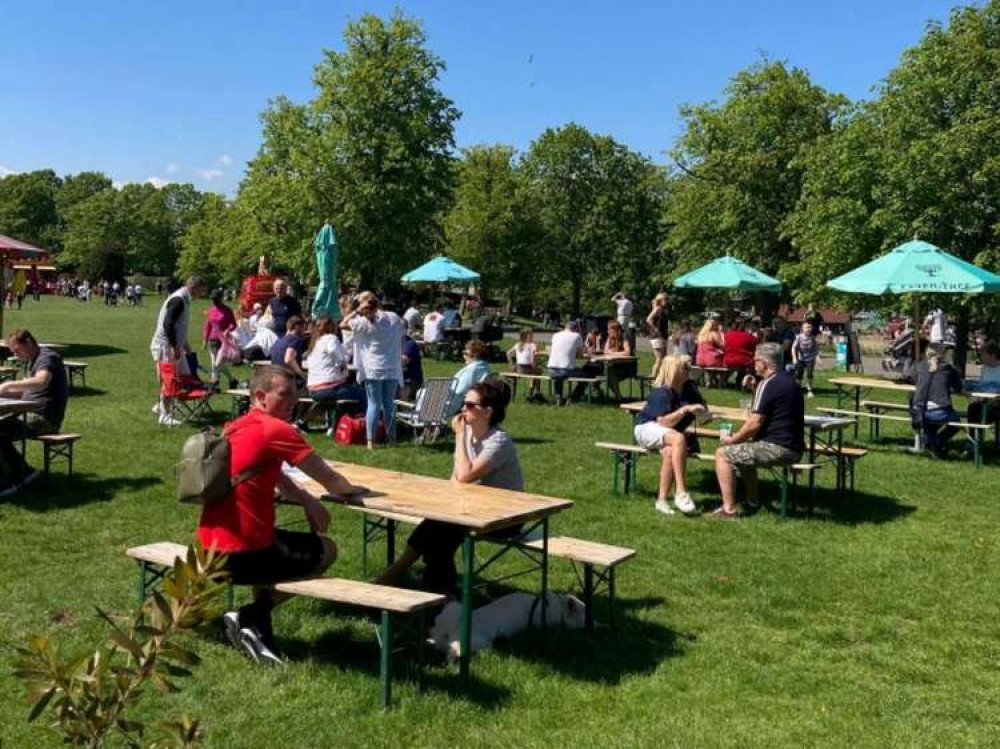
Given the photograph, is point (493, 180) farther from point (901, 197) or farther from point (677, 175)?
point (901, 197)

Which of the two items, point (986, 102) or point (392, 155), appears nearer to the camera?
point (986, 102)

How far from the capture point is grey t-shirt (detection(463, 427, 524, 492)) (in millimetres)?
5730

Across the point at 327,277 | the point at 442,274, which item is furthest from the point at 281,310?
the point at 442,274

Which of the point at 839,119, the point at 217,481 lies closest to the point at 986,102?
the point at 839,119

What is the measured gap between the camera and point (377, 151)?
36.4 metres

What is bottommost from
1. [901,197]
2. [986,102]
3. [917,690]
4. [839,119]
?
[917,690]

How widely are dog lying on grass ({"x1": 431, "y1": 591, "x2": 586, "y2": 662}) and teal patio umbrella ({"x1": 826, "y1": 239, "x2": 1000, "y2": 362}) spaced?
8.18m

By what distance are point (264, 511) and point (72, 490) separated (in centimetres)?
462

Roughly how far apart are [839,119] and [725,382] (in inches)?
973

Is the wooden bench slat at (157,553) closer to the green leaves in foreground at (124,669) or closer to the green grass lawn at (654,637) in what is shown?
the green grass lawn at (654,637)

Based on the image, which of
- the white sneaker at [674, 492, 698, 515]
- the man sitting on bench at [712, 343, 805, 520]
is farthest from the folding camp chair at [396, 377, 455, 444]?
the man sitting on bench at [712, 343, 805, 520]

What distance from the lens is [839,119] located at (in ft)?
127

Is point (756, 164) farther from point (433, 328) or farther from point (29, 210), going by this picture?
point (29, 210)

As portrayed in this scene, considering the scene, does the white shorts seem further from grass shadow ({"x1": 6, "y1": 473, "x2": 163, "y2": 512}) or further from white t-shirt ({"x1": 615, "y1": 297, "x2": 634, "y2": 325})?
white t-shirt ({"x1": 615, "y1": 297, "x2": 634, "y2": 325})
